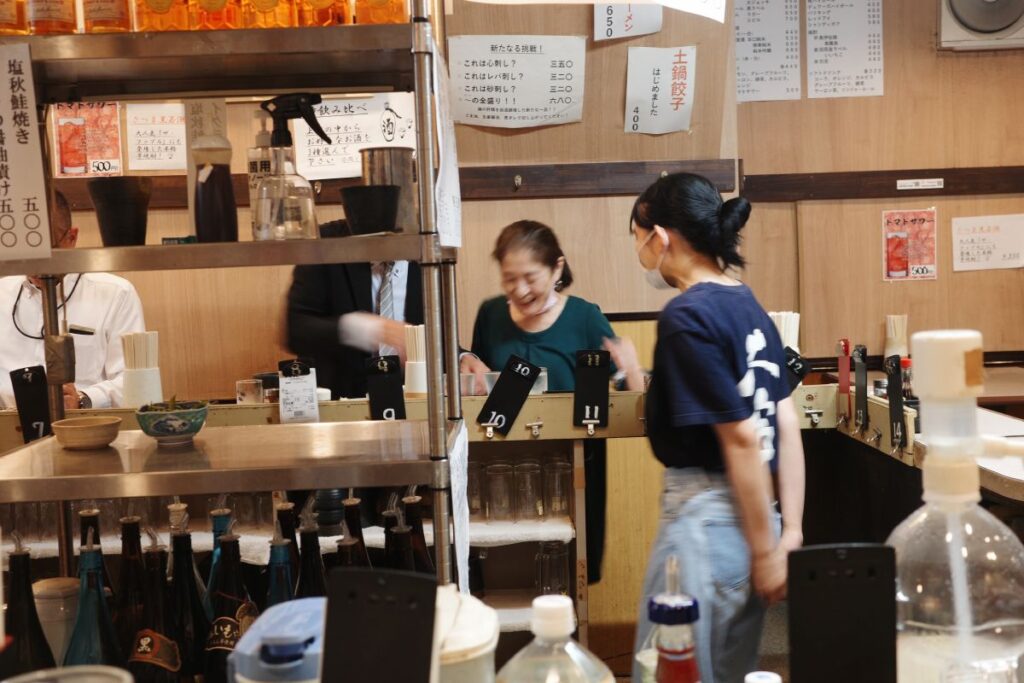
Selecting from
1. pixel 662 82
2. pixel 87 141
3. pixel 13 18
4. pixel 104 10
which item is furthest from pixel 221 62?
pixel 87 141

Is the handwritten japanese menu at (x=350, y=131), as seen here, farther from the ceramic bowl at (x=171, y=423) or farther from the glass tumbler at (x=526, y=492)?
the ceramic bowl at (x=171, y=423)

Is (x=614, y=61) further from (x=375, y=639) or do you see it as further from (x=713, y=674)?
(x=375, y=639)

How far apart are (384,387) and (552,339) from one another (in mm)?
1161

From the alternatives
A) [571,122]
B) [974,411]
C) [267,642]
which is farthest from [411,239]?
[571,122]

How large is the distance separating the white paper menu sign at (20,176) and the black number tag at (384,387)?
105 cm

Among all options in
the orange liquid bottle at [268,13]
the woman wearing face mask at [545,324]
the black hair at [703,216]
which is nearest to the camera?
the orange liquid bottle at [268,13]

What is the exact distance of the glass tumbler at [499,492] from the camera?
2.86 m

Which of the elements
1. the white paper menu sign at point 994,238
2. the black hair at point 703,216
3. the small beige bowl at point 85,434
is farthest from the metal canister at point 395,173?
the white paper menu sign at point 994,238

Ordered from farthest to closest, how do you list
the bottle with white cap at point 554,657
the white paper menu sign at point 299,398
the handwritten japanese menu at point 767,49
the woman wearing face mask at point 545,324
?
the handwritten japanese menu at point 767,49
the woman wearing face mask at point 545,324
the white paper menu sign at point 299,398
the bottle with white cap at point 554,657

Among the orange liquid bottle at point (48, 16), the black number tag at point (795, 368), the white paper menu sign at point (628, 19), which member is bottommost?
the black number tag at point (795, 368)

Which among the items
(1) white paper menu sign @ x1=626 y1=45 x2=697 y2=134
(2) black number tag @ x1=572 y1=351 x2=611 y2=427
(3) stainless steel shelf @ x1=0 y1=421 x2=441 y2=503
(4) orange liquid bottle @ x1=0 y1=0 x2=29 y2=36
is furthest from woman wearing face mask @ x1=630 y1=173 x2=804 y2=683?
(1) white paper menu sign @ x1=626 y1=45 x2=697 y2=134

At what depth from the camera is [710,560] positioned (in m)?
2.23

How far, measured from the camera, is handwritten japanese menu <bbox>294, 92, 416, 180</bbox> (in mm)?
3957

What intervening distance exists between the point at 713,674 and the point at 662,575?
272 mm
